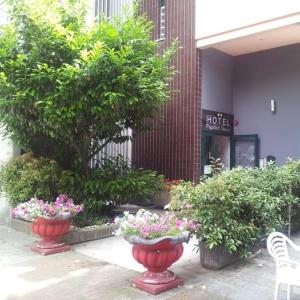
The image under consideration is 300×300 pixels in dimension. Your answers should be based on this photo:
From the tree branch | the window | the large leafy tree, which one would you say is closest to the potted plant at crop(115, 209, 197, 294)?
the large leafy tree

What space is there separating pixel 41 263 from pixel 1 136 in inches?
187

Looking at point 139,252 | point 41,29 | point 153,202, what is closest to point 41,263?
point 139,252

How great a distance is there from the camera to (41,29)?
25.5 ft

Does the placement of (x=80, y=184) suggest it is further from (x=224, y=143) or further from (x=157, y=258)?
(x=224, y=143)

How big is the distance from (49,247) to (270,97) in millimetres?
8161

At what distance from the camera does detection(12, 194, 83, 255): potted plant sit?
23.3 feet

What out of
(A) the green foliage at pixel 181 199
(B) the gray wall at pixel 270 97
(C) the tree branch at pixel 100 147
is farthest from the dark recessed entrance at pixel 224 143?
(A) the green foliage at pixel 181 199

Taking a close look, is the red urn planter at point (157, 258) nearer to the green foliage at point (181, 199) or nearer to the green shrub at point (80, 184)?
the green foliage at point (181, 199)

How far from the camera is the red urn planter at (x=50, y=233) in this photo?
23.4 feet

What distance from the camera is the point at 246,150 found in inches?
509

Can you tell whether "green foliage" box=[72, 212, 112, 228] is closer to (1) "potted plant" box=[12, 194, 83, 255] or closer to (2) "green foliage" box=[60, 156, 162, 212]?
(2) "green foliage" box=[60, 156, 162, 212]

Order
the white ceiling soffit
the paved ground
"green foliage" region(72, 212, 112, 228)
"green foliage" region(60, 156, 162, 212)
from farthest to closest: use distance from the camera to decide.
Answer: the white ceiling soffit → "green foliage" region(60, 156, 162, 212) → "green foliage" region(72, 212, 112, 228) → the paved ground

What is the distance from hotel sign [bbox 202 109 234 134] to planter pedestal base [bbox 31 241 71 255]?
5.95 meters

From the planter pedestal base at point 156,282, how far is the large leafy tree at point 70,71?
3.45 m
